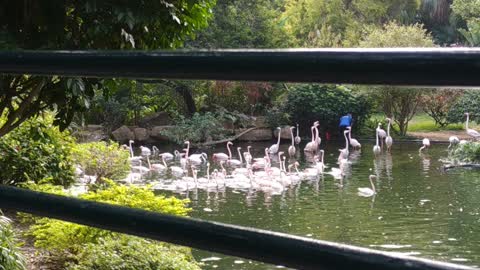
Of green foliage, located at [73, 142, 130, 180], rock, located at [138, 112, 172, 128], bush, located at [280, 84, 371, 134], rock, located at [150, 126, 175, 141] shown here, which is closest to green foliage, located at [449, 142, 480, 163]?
bush, located at [280, 84, 371, 134]

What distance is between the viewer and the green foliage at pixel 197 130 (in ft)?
57.9

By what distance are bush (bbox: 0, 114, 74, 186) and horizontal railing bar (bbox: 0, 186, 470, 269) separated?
18.2ft

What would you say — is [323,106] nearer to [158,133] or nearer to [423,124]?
[423,124]

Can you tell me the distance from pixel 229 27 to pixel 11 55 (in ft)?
59.5

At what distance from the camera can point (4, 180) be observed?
6.25 metres

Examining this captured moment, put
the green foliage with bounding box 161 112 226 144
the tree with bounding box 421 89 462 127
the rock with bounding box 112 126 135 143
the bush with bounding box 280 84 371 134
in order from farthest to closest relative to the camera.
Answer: the bush with bounding box 280 84 371 134 → the tree with bounding box 421 89 462 127 → the rock with bounding box 112 126 135 143 → the green foliage with bounding box 161 112 226 144

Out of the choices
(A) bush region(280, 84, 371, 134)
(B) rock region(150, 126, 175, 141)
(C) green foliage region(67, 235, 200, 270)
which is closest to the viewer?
(C) green foliage region(67, 235, 200, 270)

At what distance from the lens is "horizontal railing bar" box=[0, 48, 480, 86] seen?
0.32m

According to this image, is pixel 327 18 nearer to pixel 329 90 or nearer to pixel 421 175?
pixel 329 90

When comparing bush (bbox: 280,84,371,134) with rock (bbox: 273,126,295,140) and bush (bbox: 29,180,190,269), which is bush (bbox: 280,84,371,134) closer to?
rock (bbox: 273,126,295,140)

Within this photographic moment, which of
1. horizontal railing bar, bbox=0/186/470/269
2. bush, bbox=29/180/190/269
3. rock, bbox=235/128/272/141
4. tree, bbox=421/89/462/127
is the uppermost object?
horizontal railing bar, bbox=0/186/470/269

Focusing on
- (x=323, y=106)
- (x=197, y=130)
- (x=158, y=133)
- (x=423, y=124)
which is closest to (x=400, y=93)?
(x=423, y=124)

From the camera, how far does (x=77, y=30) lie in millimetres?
2500

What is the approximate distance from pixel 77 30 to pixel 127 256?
187 centimetres
